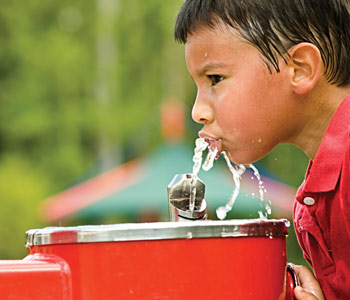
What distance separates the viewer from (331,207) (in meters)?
1.26

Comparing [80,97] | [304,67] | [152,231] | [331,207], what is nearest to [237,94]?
[304,67]

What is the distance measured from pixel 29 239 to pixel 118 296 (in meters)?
0.17

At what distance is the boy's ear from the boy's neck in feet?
A: 0.10

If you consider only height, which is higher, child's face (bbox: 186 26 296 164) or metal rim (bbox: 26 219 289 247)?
child's face (bbox: 186 26 296 164)

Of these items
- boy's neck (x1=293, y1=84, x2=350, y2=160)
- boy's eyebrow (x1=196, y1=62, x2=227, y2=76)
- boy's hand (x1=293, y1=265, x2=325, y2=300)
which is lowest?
boy's hand (x1=293, y1=265, x2=325, y2=300)

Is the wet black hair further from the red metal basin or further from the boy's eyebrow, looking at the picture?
the red metal basin


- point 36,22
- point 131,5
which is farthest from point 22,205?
point 131,5

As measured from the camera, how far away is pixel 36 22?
414 inches

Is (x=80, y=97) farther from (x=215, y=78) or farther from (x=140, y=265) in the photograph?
(x=140, y=265)

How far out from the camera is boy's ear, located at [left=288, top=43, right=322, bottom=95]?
133cm

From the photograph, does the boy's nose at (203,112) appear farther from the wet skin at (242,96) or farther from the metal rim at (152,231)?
the metal rim at (152,231)

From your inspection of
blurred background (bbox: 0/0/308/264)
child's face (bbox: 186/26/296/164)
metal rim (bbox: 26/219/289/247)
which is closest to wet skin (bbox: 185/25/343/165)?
child's face (bbox: 186/26/296/164)

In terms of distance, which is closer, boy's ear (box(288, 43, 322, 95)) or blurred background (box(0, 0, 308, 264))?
boy's ear (box(288, 43, 322, 95))

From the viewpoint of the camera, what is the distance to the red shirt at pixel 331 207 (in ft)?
4.07
